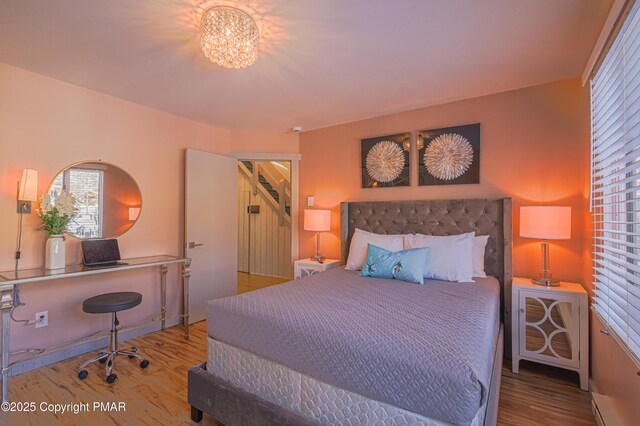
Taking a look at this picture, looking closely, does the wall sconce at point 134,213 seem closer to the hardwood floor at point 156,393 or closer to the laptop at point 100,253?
the laptop at point 100,253

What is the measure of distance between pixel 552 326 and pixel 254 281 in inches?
184

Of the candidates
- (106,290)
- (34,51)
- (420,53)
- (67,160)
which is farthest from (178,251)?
(420,53)

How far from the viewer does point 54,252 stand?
250 centimetres

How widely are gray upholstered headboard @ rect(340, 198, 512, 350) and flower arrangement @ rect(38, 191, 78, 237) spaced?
2704 mm

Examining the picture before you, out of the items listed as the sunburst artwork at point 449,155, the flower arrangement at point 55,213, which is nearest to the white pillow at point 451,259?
the sunburst artwork at point 449,155

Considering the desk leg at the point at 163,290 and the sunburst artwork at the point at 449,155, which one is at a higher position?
the sunburst artwork at the point at 449,155

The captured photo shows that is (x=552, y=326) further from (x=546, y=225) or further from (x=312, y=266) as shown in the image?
(x=312, y=266)

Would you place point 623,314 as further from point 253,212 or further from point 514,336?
point 253,212

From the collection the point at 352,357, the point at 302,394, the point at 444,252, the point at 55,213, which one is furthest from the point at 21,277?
the point at 444,252

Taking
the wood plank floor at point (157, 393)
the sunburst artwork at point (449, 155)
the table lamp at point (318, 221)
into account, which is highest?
the sunburst artwork at point (449, 155)

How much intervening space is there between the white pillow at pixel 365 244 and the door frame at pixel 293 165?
1.23m

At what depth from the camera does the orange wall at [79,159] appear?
2.47 metres

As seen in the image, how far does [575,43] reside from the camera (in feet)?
6.80

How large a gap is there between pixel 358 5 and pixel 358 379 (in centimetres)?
194
